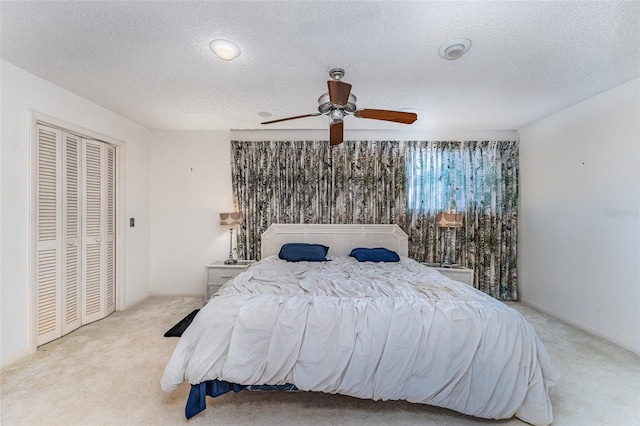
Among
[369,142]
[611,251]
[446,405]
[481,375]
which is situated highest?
[369,142]

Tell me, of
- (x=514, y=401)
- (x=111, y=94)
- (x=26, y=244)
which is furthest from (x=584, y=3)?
(x=26, y=244)

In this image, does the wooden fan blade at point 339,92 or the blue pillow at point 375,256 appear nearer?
the wooden fan blade at point 339,92

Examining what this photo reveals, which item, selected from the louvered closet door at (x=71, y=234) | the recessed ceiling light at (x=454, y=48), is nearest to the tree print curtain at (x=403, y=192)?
the louvered closet door at (x=71, y=234)

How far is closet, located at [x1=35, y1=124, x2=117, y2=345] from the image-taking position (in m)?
2.49

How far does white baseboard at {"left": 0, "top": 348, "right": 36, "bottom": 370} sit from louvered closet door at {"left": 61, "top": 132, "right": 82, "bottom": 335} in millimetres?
388

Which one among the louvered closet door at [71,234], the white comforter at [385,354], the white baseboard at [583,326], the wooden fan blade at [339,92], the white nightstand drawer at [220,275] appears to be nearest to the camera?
the white comforter at [385,354]

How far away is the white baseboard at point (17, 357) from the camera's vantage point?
211 centimetres

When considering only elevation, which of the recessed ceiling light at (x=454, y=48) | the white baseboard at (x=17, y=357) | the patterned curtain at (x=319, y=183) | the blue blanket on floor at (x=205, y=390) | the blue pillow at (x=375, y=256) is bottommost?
the white baseboard at (x=17, y=357)

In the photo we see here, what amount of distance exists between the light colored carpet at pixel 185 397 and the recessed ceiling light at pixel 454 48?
259 centimetres

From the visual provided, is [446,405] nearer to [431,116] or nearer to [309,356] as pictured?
[309,356]

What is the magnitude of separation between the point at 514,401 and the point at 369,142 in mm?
3281

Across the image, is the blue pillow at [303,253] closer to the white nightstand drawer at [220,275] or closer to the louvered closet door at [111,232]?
the white nightstand drawer at [220,275]

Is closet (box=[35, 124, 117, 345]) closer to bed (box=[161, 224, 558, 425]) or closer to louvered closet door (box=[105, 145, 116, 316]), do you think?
louvered closet door (box=[105, 145, 116, 316])

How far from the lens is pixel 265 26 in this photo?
1.71 meters
